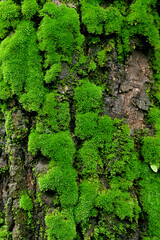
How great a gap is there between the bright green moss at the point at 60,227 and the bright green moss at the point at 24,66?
4.60 feet

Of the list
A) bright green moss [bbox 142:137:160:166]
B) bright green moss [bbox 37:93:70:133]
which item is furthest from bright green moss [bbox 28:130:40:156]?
bright green moss [bbox 142:137:160:166]

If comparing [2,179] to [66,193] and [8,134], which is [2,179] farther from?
[66,193]

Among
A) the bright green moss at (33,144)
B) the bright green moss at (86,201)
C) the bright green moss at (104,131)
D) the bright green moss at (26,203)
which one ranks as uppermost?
the bright green moss at (104,131)

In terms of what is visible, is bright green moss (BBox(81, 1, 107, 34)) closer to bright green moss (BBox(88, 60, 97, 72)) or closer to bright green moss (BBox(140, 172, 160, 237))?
bright green moss (BBox(88, 60, 97, 72))

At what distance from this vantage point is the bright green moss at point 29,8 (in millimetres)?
2830

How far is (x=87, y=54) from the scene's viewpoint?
300 centimetres

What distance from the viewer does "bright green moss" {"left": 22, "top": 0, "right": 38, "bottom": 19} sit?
9.29 feet

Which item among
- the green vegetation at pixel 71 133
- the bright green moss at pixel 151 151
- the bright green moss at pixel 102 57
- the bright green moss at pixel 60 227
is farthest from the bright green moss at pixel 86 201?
the bright green moss at pixel 102 57

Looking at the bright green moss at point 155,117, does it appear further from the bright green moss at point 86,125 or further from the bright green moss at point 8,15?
the bright green moss at point 8,15

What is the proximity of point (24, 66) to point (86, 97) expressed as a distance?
Result: 98 cm

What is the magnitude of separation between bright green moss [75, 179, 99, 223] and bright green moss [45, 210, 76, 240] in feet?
0.42

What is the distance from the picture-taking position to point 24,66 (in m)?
2.81

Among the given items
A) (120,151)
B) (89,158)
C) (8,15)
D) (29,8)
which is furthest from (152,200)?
(8,15)

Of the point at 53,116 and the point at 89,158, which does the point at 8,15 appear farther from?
the point at 89,158
